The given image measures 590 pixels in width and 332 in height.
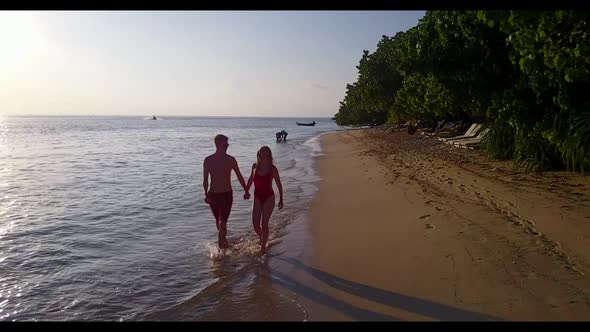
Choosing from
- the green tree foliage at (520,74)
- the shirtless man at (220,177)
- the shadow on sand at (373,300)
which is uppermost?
the green tree foliage at (520,74)

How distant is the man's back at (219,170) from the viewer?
677 cm

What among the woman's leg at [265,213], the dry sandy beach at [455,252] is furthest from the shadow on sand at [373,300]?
the woman's leg at [265,213]

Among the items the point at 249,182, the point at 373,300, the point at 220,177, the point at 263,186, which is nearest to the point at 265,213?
the point at 263,186

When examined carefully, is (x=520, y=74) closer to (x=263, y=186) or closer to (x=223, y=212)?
(x=263, y=186)

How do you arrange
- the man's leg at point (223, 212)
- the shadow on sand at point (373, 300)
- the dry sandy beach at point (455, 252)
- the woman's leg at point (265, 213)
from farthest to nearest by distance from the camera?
the man's leg at point (223, 212) < the woman's leg at point (265, 213) < the dry sandy beach at point (455, 252) < the shadow on sand at point (373, 300)

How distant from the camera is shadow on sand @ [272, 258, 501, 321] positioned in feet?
13.7

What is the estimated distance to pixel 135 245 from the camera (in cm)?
758

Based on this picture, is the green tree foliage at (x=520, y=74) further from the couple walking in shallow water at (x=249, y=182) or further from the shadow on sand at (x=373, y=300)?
the couple walking in shallow water at (x=249, y=182)

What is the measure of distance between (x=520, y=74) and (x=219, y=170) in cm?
890

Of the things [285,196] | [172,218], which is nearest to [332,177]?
[285,196]

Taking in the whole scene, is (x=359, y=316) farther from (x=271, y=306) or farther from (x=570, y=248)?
(x=570, y=248)

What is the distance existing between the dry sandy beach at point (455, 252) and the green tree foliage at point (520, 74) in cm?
120

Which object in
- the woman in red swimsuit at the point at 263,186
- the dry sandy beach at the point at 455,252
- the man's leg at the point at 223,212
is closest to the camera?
the dry sandy beach at the point at 455,252

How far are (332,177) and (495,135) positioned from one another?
5668 millimetres
